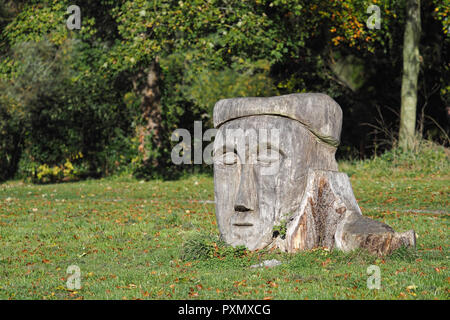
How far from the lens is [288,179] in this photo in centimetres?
800

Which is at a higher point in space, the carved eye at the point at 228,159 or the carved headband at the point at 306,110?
the carved headband at the point at 306,110

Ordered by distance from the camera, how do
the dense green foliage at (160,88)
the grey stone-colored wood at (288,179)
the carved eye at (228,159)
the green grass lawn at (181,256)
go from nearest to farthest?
the green grass lawn at (181,256) < the grey stone-colored wood at (288,179) < the carved eye at (228,159) < the dense green foliage at (160,88)

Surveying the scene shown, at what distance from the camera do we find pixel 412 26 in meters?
18.4

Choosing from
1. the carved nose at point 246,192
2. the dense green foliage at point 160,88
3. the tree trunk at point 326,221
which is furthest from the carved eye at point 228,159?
the dense green foliage at point 160,88

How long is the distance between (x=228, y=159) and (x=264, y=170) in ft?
1.72

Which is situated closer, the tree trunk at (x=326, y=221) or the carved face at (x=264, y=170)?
the tree trunk at (x=326, y=221)

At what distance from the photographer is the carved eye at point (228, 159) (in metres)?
8.27

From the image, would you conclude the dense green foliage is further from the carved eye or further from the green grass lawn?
the carved eye

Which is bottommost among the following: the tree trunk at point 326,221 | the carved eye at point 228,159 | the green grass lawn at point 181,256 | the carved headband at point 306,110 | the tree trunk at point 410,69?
the green grass lawn at point 181,256

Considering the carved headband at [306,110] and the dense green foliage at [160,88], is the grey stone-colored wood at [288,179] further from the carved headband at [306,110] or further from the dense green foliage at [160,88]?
the dense green foliage at [160,88]

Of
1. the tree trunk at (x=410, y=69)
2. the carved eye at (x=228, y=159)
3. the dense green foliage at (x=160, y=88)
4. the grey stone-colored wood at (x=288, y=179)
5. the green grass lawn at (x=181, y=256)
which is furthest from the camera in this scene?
the dense green foliage at (x=160, y=88)
